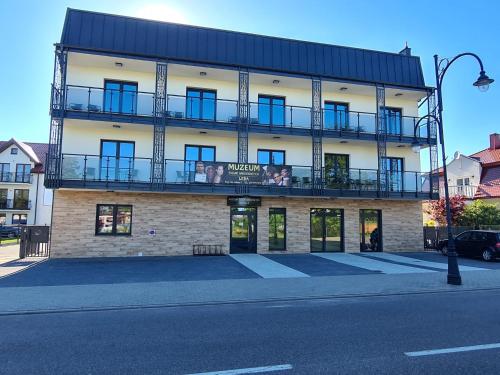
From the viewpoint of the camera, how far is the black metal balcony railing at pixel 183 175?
1495cm

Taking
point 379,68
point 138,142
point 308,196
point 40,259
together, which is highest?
point 379,68

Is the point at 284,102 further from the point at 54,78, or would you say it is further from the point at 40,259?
the point at 40,259

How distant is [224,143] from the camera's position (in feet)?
58.2

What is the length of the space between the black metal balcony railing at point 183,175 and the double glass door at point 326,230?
177cm

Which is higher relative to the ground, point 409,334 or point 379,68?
point 379,68

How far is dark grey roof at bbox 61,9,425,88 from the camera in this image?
1619 cm

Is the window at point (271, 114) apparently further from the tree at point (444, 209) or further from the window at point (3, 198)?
the window at point (3, 198)

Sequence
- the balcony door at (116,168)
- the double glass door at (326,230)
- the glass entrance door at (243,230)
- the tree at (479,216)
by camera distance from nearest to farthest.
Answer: the balcony door at (116,168), the glass entrance door at (243,230), the double glass door at (326,230), the tree at (479,216)

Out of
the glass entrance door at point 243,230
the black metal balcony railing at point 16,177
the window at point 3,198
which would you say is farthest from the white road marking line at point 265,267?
the window at point 3,198

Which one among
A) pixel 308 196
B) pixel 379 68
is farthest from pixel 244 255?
pixel 379 68

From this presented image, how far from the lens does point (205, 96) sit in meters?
18.0

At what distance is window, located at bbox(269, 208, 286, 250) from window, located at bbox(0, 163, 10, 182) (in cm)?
3848

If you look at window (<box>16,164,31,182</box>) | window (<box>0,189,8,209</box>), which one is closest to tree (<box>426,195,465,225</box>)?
window (<box>16,164,31,182</box>)

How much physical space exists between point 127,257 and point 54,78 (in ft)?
27.7
